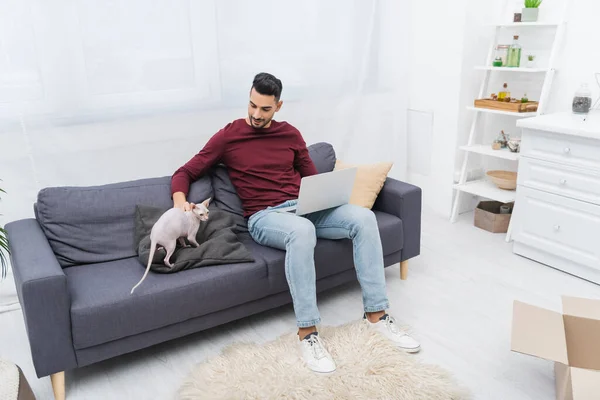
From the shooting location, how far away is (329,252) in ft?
7.77

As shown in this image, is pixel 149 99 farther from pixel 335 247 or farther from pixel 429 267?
pixel 429 267

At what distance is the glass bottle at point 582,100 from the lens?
2902 millimetres

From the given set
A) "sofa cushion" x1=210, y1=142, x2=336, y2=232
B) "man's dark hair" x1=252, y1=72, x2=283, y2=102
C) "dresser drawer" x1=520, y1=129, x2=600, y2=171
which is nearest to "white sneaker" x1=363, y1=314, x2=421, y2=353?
"sofa cushion" x1=210, y1=142, x2=336, y2=232

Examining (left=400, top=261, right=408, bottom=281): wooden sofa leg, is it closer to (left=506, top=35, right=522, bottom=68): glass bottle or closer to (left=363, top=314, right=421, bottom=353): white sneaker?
(left=363, top=314, right=421, bottom=353): white sneaker

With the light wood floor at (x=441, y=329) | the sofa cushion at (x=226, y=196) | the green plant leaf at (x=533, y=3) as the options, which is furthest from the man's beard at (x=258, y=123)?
the green plant leaf at (x=533, y=3)

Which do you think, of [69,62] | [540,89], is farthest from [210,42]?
[540,89]

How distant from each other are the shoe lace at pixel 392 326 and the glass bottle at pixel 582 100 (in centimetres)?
172

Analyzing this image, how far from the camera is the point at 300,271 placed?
209cm

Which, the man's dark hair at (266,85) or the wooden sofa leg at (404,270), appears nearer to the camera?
the man's dark hair at (266,85)

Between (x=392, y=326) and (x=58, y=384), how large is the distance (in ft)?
4.27

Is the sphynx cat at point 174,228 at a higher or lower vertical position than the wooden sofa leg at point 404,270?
higher

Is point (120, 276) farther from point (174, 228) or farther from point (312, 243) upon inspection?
point (312, 243)

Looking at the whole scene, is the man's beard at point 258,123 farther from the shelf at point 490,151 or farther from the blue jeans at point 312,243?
the shelf at point 490,151

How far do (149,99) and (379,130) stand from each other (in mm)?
1670
